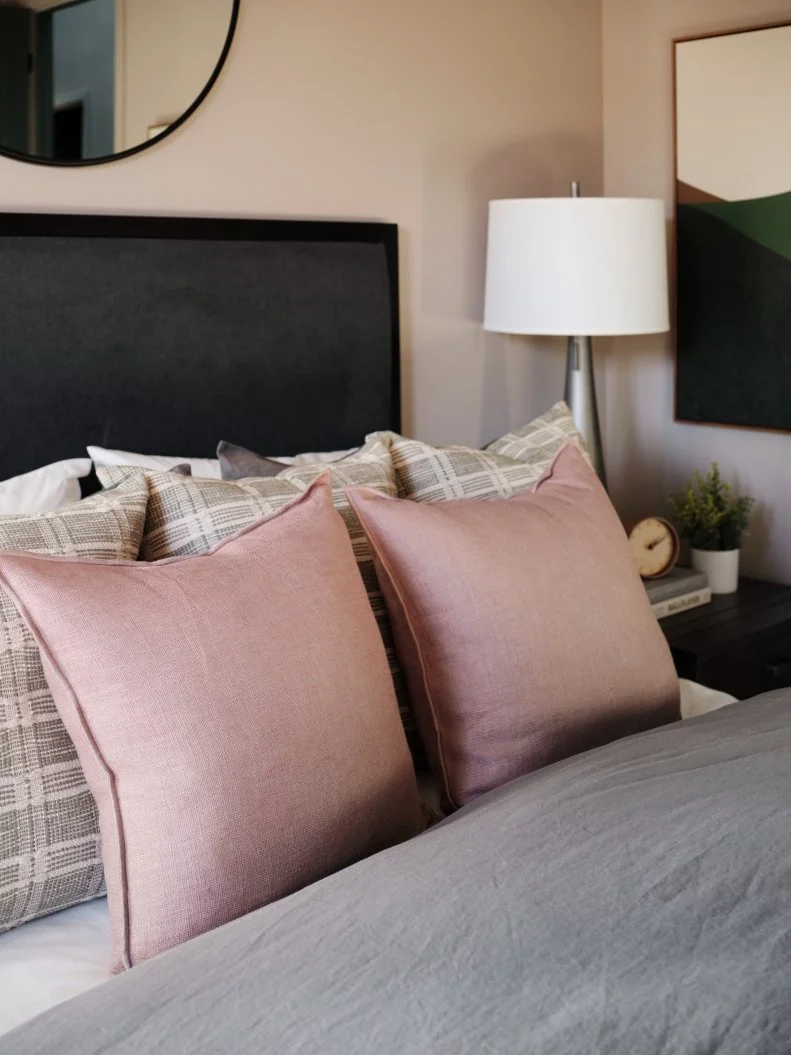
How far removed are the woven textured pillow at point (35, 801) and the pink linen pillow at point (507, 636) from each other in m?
0.50

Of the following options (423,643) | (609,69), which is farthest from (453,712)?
(609,69)

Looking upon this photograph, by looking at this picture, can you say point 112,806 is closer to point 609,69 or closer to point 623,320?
point 623,320

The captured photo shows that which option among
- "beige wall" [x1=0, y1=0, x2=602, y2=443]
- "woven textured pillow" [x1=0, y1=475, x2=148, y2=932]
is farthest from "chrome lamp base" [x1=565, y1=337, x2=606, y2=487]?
"woven textured pillow" [x1=0, y1=475, x2=148, y2=932]

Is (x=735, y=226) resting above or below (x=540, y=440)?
above

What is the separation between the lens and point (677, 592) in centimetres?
277

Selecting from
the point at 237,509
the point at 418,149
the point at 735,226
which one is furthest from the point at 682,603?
the point at 237,509

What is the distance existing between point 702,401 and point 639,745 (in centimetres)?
171

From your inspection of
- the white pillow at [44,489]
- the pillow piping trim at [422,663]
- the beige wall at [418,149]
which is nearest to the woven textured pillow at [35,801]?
the white pillow at [44,489]

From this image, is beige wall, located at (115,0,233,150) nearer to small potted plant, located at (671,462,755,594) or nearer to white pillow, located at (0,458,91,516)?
white pillow, located at (0,458,91,516)

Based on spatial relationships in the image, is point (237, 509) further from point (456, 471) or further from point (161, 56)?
point (161, 56)

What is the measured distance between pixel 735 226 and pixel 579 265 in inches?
23.7

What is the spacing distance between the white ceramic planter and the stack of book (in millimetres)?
61

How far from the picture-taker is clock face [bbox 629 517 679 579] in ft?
9.23

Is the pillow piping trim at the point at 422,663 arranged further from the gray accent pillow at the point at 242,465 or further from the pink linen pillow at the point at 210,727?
the gray accent pillow at the point at 242,465
